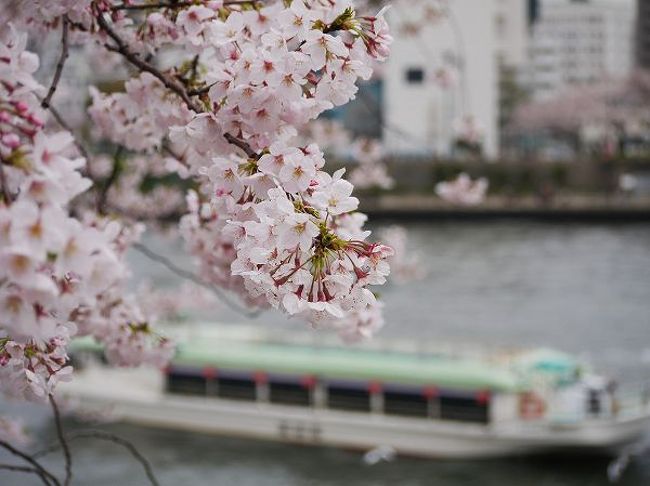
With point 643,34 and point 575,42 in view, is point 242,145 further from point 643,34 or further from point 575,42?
point 575,42

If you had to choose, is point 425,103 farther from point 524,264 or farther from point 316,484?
point 316,484

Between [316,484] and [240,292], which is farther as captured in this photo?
[316,484]

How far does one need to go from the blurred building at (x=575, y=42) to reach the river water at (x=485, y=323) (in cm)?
8334

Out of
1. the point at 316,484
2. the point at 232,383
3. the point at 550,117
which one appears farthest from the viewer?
the point at 550,117

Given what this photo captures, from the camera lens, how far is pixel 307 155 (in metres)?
2.33

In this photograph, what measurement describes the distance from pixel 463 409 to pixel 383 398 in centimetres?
130

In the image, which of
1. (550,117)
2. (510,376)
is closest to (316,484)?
(510,376)

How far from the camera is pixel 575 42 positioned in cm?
12731

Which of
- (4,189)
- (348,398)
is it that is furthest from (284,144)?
(348,398)

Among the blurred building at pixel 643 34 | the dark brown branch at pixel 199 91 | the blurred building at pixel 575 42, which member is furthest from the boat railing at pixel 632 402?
the blurred building at pixel 575 42

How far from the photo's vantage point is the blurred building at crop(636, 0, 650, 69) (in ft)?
279

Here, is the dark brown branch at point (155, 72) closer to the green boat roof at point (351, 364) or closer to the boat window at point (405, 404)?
the green boat roof at point (351, 364)

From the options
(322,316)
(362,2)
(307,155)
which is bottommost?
(322,316)

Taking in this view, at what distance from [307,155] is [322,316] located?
14.3 inches
